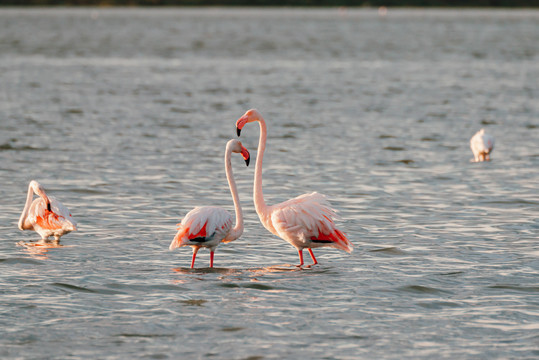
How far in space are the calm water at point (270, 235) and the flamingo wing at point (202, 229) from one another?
42cm

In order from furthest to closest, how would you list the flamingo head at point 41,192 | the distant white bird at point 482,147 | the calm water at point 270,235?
the distant white bird at point 482,147, the flamingo head at point 41,192, the calm water at point 270,235

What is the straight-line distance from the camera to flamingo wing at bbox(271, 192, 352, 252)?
34.6 feet

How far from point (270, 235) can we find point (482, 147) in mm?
7196

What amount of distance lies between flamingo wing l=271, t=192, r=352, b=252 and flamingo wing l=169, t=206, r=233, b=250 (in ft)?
2.17

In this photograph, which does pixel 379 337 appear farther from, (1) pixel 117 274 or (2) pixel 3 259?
(2) pixel 3 259

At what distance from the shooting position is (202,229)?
33.6 feet

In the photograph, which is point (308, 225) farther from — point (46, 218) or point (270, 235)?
point (46, 218)

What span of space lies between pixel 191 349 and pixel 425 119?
729 inches

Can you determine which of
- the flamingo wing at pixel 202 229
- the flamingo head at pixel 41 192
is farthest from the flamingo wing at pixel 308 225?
the flamingo head at pixel 41 192

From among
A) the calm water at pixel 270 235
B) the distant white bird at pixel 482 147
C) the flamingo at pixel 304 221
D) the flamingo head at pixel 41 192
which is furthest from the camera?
the distant white bird at pixel 482 147

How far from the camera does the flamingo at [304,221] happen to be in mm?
10531

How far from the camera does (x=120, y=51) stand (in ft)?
184

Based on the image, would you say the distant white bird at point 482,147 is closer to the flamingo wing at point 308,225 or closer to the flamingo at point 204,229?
the flamingo wing at point 308,225

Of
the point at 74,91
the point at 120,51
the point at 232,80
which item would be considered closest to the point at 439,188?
the point at 74,91
